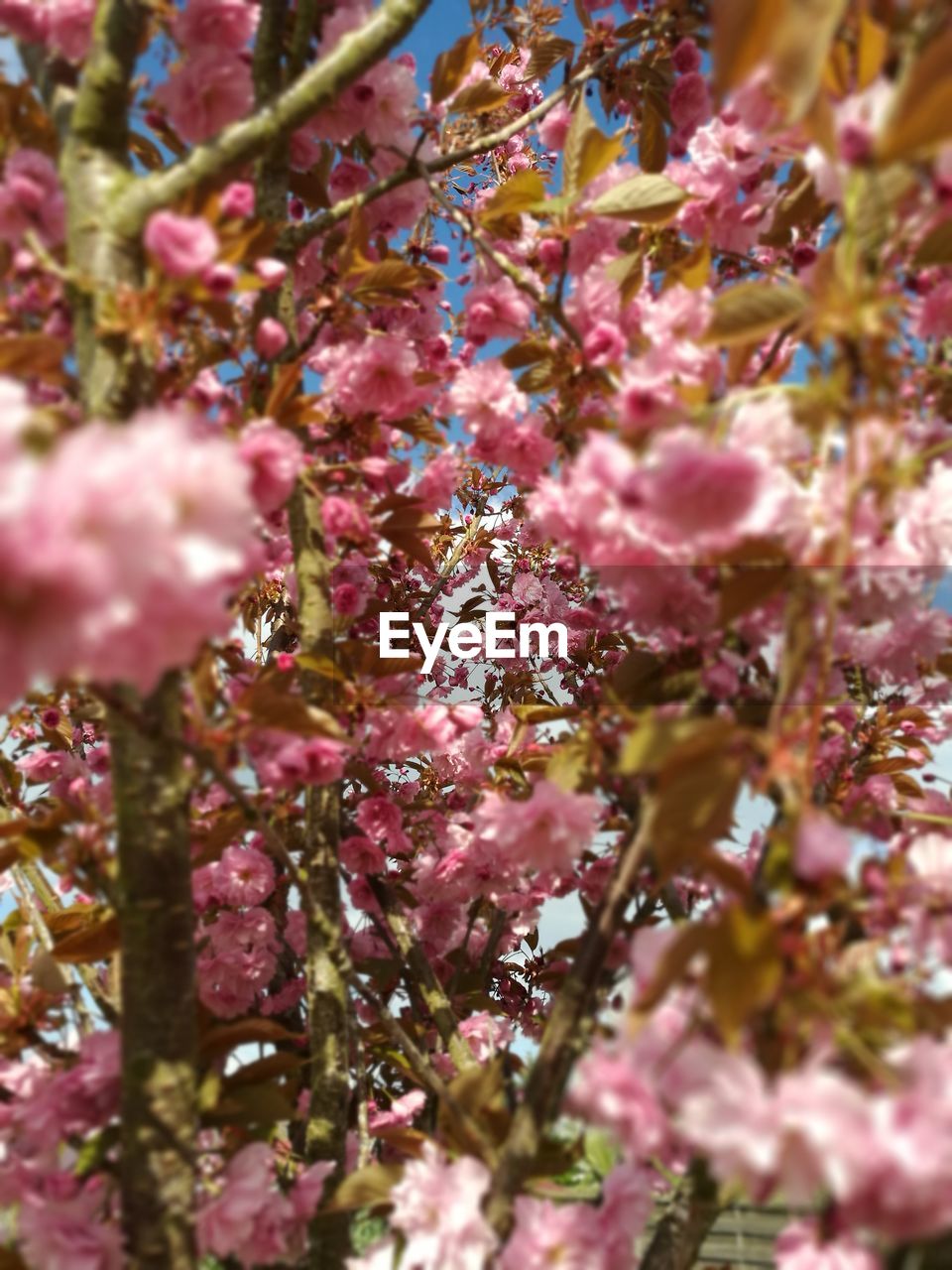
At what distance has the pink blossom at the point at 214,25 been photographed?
1.39m

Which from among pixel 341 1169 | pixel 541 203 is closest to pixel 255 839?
pixel 341 1169

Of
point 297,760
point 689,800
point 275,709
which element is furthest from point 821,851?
point 297,760

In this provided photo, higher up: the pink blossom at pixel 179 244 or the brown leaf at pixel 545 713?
the pink blossom at pixel 179 244

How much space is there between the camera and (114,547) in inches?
24.2

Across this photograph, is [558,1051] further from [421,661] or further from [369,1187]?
[421,661]

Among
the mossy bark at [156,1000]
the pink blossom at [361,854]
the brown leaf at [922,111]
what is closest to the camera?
the brown leaf at [922,111]

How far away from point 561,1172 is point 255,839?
3.73 feet

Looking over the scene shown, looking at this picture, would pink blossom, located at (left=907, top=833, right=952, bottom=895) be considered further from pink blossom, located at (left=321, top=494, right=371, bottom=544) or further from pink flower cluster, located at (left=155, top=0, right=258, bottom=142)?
pink flower cluster, located at (left=155, top=0, right=258, bottom=142)

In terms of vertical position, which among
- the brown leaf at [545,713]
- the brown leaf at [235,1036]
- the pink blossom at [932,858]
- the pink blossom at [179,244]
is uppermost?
the pink blossom at [179,244]

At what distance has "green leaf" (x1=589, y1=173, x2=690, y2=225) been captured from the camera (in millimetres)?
1481

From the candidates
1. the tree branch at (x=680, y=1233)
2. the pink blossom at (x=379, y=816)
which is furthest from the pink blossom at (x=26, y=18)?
the tree branch at (x=680, y=1233)

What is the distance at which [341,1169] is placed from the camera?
63.1 inches

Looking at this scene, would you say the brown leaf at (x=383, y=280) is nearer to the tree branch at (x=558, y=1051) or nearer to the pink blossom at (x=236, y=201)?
the pink blossom at (x=236, y=201)

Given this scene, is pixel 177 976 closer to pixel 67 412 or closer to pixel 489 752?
pixel 67 412
